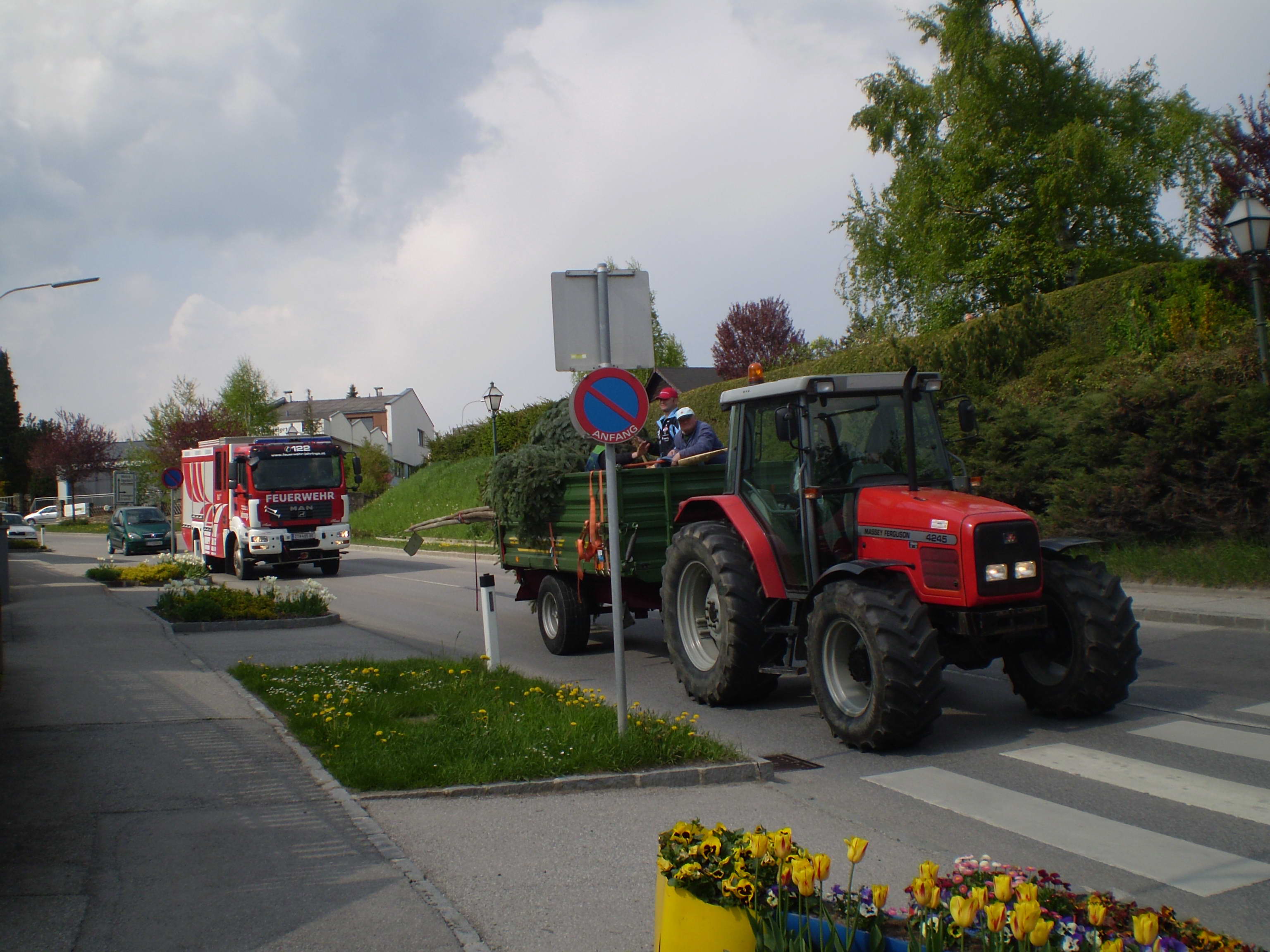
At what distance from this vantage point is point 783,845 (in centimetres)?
286

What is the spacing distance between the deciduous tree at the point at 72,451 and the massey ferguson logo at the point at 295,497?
203 feet

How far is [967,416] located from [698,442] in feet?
10.8

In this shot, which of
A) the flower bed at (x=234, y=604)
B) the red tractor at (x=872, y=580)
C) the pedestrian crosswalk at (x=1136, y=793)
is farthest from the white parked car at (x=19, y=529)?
the pedestrian crosswalk at (x=1136, y=793)

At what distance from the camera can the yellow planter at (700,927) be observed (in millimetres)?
2818

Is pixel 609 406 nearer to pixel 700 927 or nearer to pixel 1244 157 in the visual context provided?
pixel 700 927

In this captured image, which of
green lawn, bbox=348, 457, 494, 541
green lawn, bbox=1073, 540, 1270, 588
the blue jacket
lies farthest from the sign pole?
green lawn, bbox=348, 457, 494, 541

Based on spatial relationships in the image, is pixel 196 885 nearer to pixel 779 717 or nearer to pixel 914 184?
pixel 779 717

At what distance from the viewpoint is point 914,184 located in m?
33.3

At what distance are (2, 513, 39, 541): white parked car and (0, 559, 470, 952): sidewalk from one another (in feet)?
143

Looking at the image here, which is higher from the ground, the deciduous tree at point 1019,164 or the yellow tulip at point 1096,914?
the deciduous tree at point 1019,164

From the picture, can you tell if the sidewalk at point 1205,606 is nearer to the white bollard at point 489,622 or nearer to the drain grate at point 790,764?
the drain grate at point 790,764

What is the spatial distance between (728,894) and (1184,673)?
23.5ft

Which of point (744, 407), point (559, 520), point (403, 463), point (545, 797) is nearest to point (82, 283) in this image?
point (559, 520)

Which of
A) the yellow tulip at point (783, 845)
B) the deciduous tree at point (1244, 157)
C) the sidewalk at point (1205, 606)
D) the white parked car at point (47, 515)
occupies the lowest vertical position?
the sidewalk at point (1205, 606)
